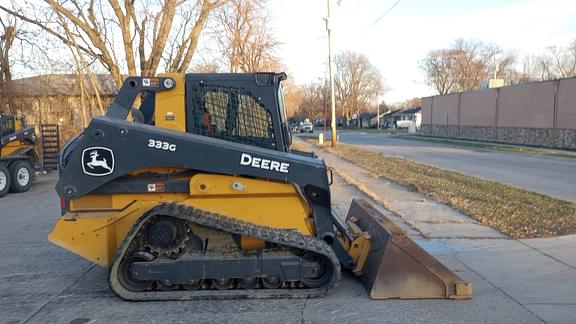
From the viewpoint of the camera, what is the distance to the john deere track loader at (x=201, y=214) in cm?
501

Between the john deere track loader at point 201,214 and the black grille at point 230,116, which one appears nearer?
the john deere track loader at point 201,214

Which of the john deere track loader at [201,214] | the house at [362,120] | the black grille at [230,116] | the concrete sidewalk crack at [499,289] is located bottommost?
the concrete sidewalk crack at [499,289]

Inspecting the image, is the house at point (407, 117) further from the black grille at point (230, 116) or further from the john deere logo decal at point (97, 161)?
the john deere logo decal at point (97, 161)

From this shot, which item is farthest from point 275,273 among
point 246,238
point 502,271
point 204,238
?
point 502,271

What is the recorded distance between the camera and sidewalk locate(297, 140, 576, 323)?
5.10m

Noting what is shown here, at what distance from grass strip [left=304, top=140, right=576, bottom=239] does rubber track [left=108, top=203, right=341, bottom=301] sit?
405 cm

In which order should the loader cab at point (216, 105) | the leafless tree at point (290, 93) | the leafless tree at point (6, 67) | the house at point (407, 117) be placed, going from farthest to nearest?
the house at point (407, 117) < the leafless tree at point (290, 93) < the leafless tree at point (6, 67) < the loader cab at point (216, 105)

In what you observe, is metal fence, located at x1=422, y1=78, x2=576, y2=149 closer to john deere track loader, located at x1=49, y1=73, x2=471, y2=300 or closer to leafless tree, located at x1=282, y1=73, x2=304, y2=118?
leafless tree, located at x1=282, y1=73, x2=304, y2=118

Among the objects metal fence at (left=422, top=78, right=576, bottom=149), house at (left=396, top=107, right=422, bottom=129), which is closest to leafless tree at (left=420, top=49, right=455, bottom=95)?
house at (left=396, top=107, right=422, bottom=129)

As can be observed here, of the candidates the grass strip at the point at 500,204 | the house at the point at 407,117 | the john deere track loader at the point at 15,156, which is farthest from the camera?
the house at the point at 407,117

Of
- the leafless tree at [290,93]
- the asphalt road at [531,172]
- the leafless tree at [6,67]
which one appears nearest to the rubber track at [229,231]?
the asphalt road at [531,172]

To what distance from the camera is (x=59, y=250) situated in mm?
7379

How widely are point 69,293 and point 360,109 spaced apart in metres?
101

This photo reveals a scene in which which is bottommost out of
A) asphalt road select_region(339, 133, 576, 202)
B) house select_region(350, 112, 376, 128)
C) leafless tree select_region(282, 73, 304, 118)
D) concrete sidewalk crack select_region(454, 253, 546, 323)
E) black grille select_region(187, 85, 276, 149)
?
concrete sidewalk crack select_region(454, 253, 546, 323)
